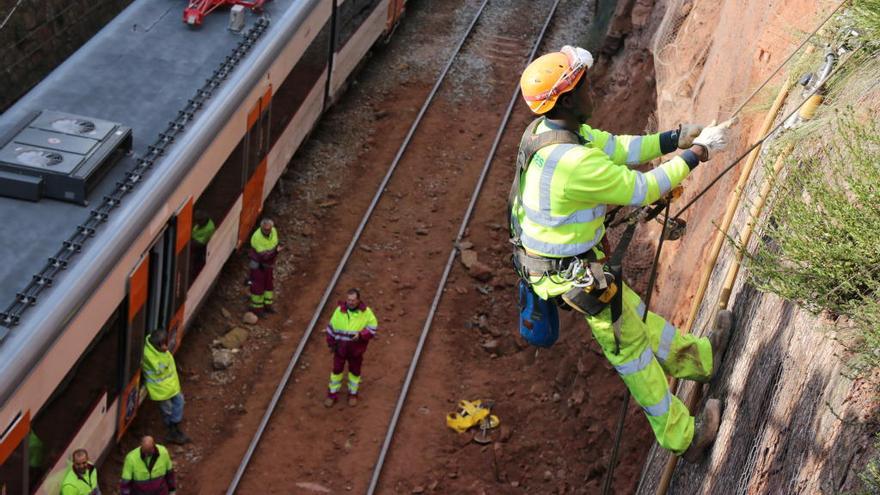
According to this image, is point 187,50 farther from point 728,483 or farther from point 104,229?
point 728,483

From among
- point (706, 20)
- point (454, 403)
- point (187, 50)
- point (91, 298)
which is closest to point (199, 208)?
point (187, 50)

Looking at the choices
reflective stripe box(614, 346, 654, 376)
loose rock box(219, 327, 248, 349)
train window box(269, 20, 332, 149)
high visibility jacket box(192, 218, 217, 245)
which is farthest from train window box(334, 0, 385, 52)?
reflective stripe box(614, 346, 654, 376)

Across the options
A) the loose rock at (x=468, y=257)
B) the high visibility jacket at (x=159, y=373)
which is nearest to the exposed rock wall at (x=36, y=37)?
the high visibility jacket at (x=159, y=373)

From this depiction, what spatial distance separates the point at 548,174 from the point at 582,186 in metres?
0.30

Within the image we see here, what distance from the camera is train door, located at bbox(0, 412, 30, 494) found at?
9148mm

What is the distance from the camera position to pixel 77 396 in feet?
34.5

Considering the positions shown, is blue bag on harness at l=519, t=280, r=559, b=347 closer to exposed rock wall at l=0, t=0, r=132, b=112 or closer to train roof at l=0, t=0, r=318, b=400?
train roof at l=0, t=0, r=318, b=400

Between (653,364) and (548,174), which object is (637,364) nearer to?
(653,364)

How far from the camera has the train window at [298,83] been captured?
15.5m

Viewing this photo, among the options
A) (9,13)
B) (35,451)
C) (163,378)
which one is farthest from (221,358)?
(9,13)

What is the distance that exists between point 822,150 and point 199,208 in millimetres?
7093

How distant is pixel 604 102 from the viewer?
750 inches

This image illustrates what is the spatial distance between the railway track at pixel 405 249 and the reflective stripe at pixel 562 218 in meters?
5.48

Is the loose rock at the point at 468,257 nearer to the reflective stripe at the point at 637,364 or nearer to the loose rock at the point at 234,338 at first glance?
the loose rock at the point at 234,338
